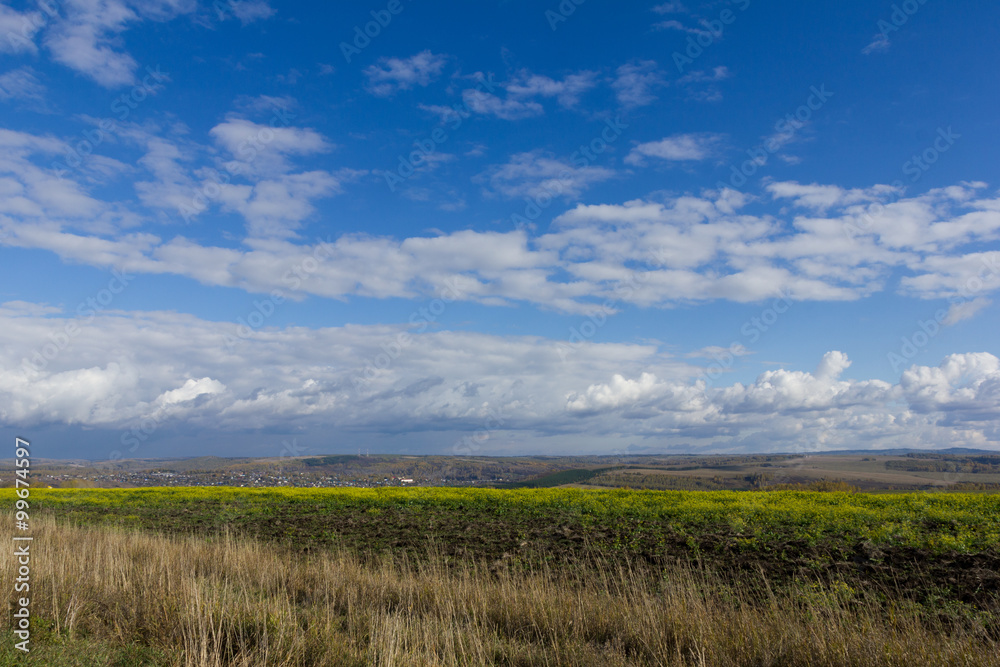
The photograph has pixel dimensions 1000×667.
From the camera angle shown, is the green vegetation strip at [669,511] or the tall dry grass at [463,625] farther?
the green vegetation strip at [669,511]

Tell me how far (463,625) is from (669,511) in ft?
62.8

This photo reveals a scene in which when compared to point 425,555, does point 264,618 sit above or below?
above

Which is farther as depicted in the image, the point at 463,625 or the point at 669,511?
the point at 669,511

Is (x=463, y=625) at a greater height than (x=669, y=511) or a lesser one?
greater

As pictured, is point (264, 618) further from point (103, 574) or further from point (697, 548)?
point (697, 548)

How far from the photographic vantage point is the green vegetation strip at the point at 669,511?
52.6ft

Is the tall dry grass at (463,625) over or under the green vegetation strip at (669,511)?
over

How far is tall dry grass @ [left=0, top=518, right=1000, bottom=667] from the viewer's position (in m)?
6.46

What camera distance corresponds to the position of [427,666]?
5.86 m

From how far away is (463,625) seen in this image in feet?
28.2

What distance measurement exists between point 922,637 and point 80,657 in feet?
35.1

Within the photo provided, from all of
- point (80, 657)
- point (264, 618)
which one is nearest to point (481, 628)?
point (264, 618)

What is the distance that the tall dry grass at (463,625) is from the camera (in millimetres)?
6461

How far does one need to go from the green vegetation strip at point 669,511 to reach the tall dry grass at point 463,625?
767 cm
